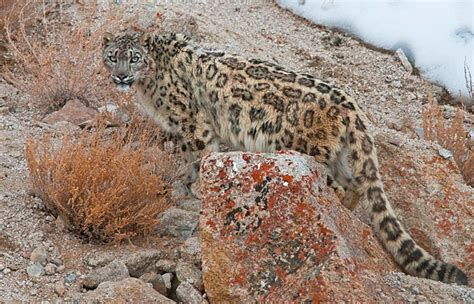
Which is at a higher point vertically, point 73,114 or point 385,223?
point 385,223

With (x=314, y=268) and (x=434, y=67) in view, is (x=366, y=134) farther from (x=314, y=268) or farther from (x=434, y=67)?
(x=434, y=67)

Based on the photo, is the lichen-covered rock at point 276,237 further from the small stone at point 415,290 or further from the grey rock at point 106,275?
the grey rock at point 106,275

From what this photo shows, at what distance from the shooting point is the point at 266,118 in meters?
6.30

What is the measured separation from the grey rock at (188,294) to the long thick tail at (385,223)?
1413mm

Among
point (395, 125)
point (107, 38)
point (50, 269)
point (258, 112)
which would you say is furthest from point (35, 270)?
point (395, 125)

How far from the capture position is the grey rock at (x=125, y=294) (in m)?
4.71

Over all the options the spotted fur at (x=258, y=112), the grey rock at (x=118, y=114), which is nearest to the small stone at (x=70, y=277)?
the spotted fur at (x=258, y=112)

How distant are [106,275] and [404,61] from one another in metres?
6.28

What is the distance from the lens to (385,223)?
5.74 metres

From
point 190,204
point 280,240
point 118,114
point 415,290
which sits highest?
point 280,240

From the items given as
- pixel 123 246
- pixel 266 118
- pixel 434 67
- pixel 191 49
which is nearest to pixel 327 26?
pixel 434 67

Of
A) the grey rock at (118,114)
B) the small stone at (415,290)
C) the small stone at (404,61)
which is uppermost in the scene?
the small stone at (415,290)

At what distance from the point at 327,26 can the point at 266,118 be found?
5143 mm

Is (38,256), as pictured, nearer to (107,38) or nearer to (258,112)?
(258,112)
